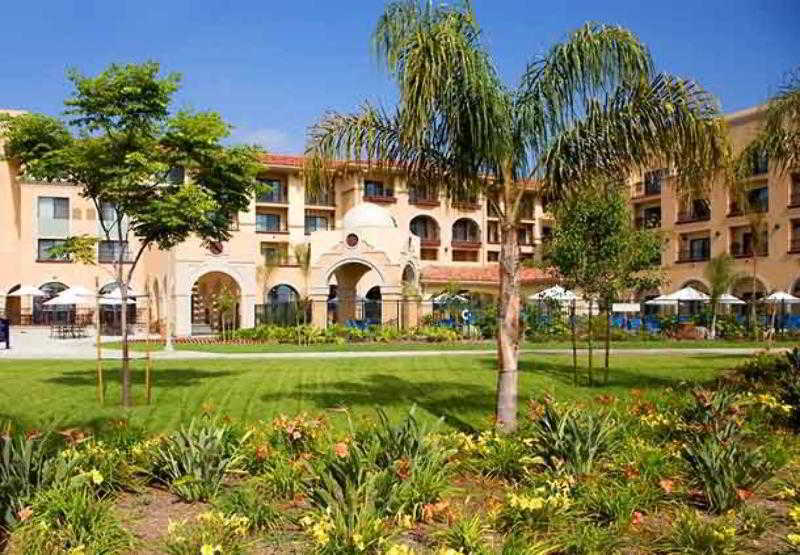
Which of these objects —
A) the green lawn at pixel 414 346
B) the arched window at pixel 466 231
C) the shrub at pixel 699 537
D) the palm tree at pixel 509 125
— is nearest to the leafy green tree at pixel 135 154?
the palm tree at pixel 509 125

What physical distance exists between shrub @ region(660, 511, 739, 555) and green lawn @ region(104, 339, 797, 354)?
23.6 m

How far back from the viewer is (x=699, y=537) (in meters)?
5.88

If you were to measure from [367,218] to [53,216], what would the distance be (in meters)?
23.8

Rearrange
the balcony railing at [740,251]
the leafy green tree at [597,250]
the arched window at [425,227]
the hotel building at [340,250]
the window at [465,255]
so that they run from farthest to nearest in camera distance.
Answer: the window at [465,255] < the arched window at [425,227] < the balcony railing at [740,251] < the hotel building at [340,250] < the leafy green tree at [597,250]

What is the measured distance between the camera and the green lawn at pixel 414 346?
30172mm

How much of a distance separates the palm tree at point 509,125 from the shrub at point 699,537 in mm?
3825

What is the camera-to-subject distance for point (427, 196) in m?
11.9

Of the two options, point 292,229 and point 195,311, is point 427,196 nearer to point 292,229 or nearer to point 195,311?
point 195,311

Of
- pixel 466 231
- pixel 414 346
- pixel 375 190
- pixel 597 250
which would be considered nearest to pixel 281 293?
pixel 375 190

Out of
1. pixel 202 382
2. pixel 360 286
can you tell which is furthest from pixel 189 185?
pixel 360 286

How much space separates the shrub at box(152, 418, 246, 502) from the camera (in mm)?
7297

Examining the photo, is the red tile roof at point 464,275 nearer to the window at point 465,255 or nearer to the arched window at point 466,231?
the window at point 465,255

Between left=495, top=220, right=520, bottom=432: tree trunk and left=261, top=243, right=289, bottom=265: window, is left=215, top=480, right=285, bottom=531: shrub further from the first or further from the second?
left=261, top=243, right=289, bottom=265: window

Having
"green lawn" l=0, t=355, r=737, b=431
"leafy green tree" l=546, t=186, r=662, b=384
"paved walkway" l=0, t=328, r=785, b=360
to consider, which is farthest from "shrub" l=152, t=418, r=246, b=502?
"paved walkway" l=0, t=328, r=785, b=360
